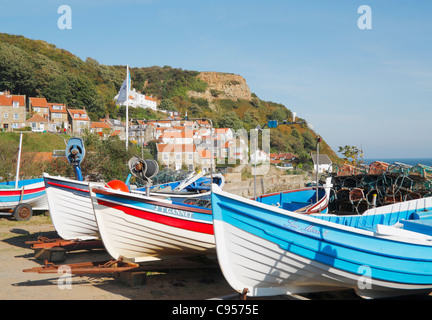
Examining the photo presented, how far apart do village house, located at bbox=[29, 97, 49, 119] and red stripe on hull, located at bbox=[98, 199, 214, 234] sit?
61915 mm

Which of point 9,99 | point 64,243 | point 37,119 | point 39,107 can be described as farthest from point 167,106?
point 64,243

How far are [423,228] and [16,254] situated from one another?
938 cm

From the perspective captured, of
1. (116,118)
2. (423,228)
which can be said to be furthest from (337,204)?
(116,118)

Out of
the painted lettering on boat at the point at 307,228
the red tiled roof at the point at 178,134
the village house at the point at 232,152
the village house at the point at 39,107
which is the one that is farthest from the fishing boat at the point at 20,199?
the village house at the point at 39,107

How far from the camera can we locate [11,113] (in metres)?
55.2

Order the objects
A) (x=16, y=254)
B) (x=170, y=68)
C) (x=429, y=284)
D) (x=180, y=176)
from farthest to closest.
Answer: (x=170, y=68), (x=180, y=176), (x=16, y=254), (x=429, y=284)

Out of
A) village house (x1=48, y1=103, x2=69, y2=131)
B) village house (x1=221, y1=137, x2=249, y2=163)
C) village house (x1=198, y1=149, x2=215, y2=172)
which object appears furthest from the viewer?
village house (x1=48, y1=103, x2=69, y2=131)

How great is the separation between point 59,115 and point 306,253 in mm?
64989

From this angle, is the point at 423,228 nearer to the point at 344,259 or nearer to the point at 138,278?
the point at 344,259

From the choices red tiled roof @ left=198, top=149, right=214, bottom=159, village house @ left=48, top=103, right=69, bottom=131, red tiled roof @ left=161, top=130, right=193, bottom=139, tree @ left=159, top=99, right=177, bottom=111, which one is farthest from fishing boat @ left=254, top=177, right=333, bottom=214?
tree @ left=159, top=99, right=177, bottom=111

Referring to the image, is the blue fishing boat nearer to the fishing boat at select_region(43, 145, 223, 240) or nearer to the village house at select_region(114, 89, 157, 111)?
the fishing boat at select_region(43, 145, 223, 240)

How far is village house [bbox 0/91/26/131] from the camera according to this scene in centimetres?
5447

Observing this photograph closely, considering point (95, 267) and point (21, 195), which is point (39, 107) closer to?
point (21, 195)
